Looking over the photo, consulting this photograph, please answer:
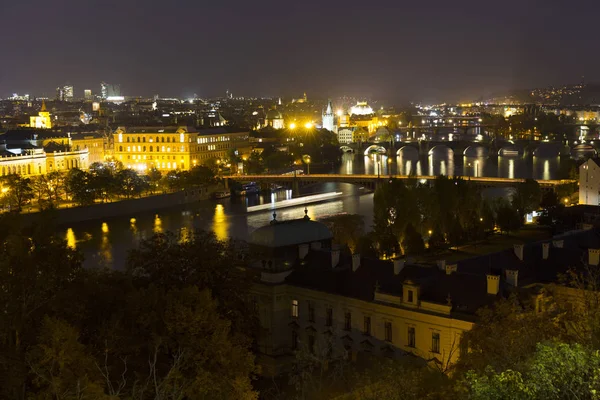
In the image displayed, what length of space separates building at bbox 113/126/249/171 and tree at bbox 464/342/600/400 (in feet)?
106

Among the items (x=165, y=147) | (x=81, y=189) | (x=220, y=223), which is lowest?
(x=220, y=223)

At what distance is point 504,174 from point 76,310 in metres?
28.6

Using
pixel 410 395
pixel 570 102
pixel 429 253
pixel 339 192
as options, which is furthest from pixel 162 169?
pixel 570 102

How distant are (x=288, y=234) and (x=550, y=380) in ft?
20.3

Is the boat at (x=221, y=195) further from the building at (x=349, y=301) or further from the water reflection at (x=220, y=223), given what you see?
the building at (x=349, y=301)

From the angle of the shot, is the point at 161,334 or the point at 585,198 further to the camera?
the point at 585,198

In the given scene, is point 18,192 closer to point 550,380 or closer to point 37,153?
point 37,153

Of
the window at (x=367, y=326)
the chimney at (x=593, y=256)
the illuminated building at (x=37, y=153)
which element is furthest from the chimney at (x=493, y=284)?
the illuminated building at (x=37, y=153)

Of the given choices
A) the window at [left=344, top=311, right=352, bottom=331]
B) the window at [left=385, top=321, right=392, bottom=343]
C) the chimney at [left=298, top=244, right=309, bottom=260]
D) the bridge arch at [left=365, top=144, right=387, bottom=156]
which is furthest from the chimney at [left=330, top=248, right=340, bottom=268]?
the bridge arch at [left=365, top=144, right=387, bottom=156]

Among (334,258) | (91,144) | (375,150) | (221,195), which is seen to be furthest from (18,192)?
(375,150)

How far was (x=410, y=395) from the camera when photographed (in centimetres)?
444

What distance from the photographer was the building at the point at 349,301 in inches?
290

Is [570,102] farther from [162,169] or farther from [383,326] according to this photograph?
[383,326]

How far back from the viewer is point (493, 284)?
24.1 ft
